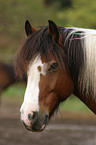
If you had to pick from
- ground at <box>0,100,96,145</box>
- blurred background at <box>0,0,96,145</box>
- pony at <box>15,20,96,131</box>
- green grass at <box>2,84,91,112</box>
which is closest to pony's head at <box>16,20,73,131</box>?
pony at <box>15,20,96,131</box>

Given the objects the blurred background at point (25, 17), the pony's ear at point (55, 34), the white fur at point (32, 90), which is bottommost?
the blurred background at point (25, 17)

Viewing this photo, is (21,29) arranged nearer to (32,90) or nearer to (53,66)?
(53,66)

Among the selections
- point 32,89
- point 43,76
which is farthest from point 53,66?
point 32,89

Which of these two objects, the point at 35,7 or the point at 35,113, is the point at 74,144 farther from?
the point at 35,7

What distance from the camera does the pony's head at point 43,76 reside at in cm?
207

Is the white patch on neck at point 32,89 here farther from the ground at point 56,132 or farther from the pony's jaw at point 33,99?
the ground at point 56,132

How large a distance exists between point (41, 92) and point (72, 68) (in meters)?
0.34

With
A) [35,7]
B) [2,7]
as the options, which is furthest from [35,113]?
[35,7]

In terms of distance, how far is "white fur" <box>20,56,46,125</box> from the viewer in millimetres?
2033

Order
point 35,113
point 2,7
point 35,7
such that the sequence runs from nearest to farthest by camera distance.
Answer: point 35,113, point 2,7, point 35,7

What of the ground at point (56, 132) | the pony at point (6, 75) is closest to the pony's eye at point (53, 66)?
the ground at point (56, 132)

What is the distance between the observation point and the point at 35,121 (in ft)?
6.82

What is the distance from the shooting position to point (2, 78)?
9.41m

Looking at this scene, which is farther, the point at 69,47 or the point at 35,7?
the point at 35,7
